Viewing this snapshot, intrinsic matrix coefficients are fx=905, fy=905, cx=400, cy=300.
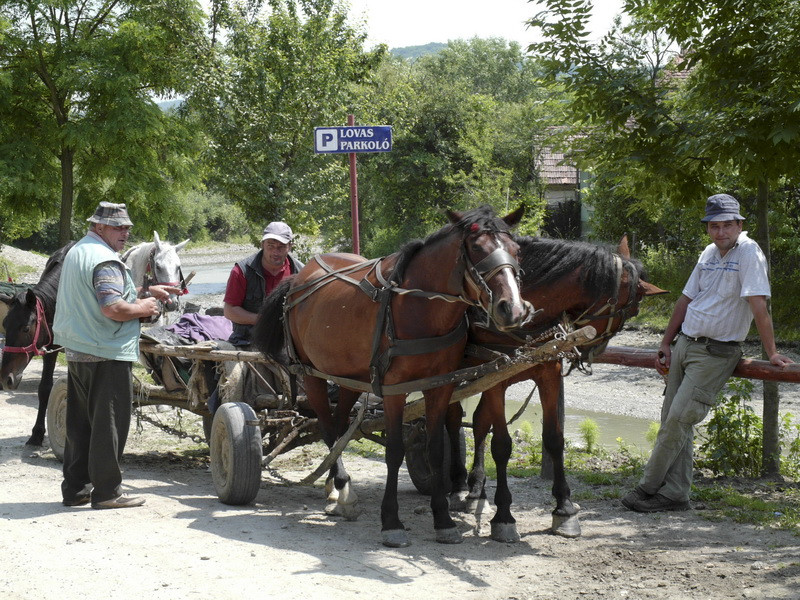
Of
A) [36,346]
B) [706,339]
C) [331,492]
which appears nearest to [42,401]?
[36,346]

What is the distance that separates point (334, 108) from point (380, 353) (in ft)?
44.2

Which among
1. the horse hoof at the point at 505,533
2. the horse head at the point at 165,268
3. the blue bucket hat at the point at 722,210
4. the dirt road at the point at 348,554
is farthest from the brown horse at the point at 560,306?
the horse head at the point at 165,268

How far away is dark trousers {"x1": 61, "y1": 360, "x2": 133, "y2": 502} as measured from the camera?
6094mm

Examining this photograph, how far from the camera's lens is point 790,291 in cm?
1488

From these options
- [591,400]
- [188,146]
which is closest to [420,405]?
[591,400]

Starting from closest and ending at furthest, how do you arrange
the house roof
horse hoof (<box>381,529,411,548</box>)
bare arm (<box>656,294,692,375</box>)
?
horse hoof (<box>381,529,411,548</box>), bare arm (<box>656,294,692,375</box>), the house roof

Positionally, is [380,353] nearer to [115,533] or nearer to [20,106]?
[115,533]

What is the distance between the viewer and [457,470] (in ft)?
22.0

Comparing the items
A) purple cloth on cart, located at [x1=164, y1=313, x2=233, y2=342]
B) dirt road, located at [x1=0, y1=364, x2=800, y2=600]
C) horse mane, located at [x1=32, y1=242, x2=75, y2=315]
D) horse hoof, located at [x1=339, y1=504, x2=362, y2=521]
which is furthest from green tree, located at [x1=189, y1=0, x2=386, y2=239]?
horse hoof, located at [x1=339, y1=504, x2=362, y2=521]

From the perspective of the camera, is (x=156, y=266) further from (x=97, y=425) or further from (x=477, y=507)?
(x=477, y=507)

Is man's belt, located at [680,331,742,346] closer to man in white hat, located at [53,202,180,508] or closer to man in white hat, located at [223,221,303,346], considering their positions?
man in white hat, located at [223,221,303,346]

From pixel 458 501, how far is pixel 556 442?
1.11 m

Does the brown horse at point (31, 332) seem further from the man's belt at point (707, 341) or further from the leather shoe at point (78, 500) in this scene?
the man's belt at point (707, 341)

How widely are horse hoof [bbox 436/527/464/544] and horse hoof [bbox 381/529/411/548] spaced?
206 millimetres
